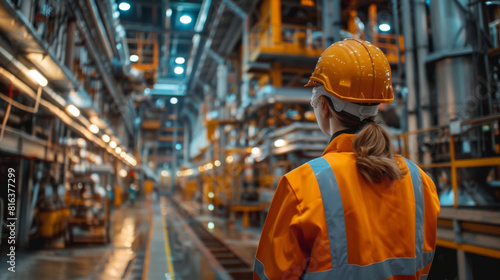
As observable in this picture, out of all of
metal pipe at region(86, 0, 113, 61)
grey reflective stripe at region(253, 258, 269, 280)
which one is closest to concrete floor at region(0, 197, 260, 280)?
grey reflective stripe at region(253, 258, 269, 280)

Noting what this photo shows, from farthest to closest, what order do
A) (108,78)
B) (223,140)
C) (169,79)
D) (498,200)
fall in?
1. (169,79)
2. (223,140)
3. (108,78)
4. (498,200)

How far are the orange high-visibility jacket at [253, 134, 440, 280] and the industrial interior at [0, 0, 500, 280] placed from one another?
1.06m

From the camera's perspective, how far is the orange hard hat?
53.6 inches

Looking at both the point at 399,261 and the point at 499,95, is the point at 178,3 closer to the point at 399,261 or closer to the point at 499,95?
the point at 499,95

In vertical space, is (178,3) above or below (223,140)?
above

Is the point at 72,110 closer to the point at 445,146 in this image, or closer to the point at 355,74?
the point at 445,146

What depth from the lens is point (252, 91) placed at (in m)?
18.5

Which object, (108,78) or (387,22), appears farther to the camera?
(387,22)

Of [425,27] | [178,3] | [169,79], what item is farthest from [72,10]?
[169,79]

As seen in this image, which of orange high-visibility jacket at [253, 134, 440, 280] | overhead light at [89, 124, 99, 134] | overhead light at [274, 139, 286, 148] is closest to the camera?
orange high-visibility jacket at [253, 134, 440, 280]

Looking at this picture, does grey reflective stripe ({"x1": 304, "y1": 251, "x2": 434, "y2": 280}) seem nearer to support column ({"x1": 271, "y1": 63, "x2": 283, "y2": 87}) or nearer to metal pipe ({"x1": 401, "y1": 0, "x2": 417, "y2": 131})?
metal pipe ({"x1": 401, "y1": 0, "x2": 417, "y2": 131})

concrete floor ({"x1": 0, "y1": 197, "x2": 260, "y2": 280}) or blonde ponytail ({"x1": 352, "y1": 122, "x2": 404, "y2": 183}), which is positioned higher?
blonde ponytail ({"x1": 352, "y1": 122, "x2": 404, "y2": 183})

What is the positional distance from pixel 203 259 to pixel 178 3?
13672mm

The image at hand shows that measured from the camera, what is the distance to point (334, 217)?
3.78ft
